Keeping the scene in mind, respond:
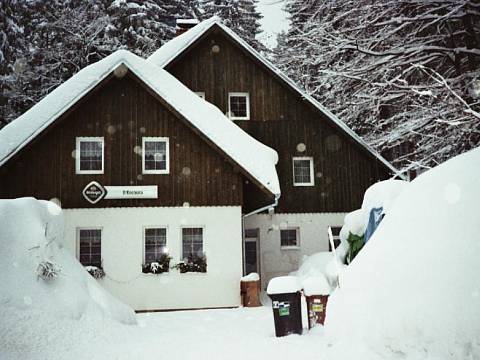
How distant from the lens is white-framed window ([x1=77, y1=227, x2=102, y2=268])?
14.1 metres

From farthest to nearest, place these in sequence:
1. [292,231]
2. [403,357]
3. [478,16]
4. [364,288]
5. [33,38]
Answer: [33,38]
[292,231]
[478,16]
[364,288]
[403,357]

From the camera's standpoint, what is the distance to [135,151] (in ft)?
48.0

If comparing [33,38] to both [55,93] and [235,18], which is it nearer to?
[235,18]

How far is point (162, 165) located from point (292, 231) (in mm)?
6422

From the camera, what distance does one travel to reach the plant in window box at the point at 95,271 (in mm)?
13758

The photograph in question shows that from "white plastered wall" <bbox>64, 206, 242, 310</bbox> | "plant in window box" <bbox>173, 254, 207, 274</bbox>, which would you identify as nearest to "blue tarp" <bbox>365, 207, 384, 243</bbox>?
"white plastered wall" <bbox>64, 206, 242, 310</bbox>

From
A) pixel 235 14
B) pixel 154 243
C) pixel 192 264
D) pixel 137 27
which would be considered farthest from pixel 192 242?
pixel 235 14

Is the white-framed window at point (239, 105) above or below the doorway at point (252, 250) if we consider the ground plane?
above

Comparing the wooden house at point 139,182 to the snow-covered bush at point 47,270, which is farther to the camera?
the wooden house at point 139,182

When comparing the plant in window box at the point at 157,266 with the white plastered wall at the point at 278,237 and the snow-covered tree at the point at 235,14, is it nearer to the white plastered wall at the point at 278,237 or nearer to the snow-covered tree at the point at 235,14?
the white plastered wall at the point at 278,237

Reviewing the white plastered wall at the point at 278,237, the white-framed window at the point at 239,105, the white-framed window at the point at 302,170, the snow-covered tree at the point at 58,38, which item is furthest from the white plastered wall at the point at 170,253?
the snow-covered tree at the point at 58,38

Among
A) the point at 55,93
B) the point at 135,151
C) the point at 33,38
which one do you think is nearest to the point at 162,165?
the point at 135,151

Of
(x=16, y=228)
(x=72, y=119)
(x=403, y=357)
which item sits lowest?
(x=403, y=357)

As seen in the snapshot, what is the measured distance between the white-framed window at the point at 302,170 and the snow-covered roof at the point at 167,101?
9.98 ft
